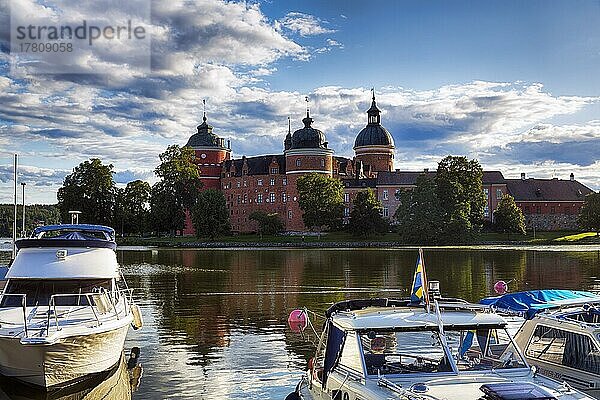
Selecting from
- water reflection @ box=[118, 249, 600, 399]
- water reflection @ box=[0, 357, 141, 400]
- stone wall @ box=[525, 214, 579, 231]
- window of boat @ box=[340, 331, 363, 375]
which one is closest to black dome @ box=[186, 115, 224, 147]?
stone wall @ box=[525, 214, 579, 231]

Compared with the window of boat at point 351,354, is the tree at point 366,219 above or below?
above

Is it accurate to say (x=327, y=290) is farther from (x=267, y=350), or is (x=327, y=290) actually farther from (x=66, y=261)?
(x=66, y=261)

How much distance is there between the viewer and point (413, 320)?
9.17 m

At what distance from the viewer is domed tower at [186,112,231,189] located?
464 ft

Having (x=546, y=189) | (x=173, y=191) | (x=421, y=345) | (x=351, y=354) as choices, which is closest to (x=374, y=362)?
(x=351, y=354)

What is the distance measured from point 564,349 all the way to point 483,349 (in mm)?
2821

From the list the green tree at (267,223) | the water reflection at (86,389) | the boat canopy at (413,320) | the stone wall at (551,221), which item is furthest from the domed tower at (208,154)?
the boat canopy at (413,320)

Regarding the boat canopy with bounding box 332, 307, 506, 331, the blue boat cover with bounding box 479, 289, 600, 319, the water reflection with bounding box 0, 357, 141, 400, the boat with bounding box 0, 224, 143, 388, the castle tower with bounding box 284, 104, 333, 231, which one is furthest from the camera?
the castle tower with bounding box 284, 104, 333, 231

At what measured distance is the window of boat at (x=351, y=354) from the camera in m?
8.86

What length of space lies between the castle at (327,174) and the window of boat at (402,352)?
11530 centimetres

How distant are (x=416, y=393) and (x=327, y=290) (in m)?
25.6

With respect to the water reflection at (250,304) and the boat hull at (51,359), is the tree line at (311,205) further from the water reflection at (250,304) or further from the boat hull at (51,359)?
the boat hull at (51,359)

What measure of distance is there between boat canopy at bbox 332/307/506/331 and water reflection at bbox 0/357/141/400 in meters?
6.38

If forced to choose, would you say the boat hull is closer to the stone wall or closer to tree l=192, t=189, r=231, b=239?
tree l=192, t=189, r=231, b=239
